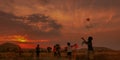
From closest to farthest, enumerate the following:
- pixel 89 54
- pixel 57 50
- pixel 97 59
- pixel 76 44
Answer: pixel 89 54 → pixel 97 59 → pixel 76 44 → pixel 57 50

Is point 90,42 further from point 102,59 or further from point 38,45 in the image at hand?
point 38,45

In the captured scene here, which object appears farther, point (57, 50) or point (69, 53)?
point (57, 50)

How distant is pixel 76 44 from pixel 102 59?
7.05 m

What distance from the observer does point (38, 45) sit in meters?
57.1

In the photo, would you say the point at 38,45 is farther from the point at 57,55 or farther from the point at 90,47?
the point at 90,47

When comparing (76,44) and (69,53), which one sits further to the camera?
(76,44)

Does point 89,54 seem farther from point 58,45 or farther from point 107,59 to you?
point 58,45

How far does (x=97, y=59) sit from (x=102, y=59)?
912 millimetres

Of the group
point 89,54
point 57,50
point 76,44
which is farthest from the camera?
point 57,50

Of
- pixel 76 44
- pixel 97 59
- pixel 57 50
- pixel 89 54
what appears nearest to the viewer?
pixel 89 54

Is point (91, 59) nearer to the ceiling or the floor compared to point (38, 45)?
nearer to the floor

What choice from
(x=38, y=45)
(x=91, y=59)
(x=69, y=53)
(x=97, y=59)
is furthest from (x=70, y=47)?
(x=38, y=45)

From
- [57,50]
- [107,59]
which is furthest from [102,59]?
[57,50]

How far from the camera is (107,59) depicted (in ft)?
147
